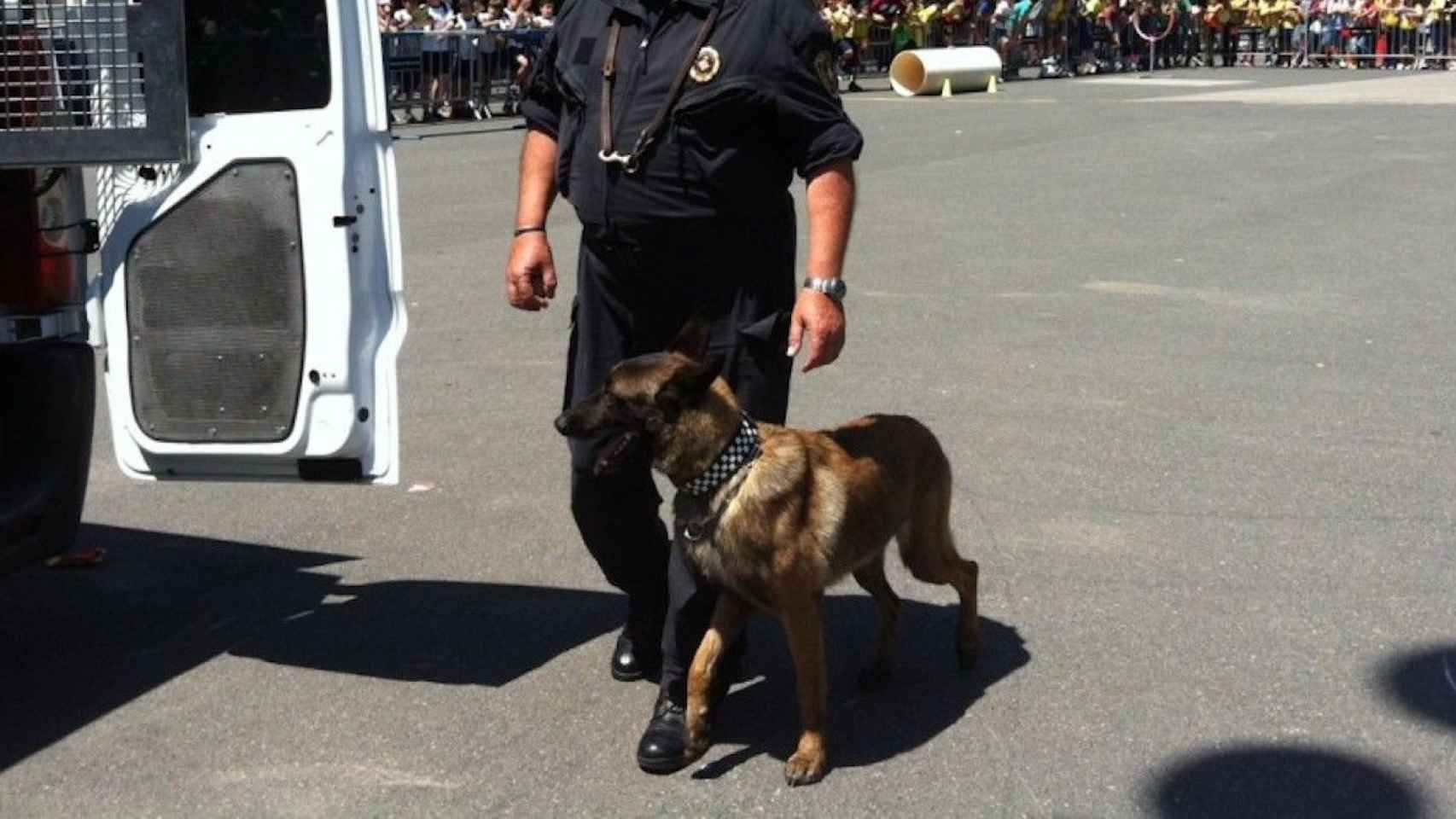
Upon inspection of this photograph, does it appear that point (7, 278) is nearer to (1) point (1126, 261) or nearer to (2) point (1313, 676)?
(2) point (1313, 676)

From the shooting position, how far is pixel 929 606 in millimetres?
5465

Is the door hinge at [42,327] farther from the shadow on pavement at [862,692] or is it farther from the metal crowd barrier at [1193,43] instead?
the metal crowd barrier at [1193,43]

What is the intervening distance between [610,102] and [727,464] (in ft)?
2.87

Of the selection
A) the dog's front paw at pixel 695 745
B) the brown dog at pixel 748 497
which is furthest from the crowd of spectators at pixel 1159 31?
the dog's front paw at pixel 695 745

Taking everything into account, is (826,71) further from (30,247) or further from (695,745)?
(30,247)

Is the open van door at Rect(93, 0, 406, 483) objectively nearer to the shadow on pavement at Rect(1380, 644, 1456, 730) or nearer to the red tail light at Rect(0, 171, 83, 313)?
the red tail light at Rect(0, 171, 83, 313)

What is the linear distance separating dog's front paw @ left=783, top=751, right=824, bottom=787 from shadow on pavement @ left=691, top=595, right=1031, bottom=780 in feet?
0.37

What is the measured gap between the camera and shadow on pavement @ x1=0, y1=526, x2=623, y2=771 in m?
4.90

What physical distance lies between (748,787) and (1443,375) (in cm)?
525

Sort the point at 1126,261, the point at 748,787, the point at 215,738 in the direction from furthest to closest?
1. the point at 1126,261
2. the point at 215,738
3. the point at 748,787

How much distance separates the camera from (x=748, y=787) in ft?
13.9

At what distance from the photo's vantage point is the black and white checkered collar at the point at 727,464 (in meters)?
4.07

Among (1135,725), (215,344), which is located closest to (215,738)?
(215,344)

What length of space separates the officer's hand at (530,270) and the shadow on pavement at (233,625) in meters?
1.03
